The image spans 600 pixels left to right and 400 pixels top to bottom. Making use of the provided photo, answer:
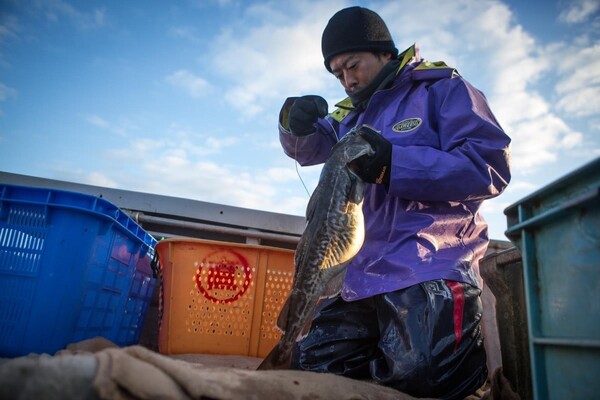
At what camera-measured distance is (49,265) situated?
8.52ft

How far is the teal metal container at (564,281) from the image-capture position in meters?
1.25

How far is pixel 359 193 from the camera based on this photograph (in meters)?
2.66

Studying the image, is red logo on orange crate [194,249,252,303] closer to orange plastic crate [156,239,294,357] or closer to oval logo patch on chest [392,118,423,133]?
orange plastic crate [156,239,294,357]

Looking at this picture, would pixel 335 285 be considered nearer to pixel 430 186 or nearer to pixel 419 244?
pixel 419 244

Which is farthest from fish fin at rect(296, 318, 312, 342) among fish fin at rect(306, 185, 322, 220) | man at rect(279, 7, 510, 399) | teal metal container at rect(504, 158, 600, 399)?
teal metal container at rect(504, 158, 600, 399)

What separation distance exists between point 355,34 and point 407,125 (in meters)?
1.04

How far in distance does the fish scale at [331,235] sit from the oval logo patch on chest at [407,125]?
0.37 m

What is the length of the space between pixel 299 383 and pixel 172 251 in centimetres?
204

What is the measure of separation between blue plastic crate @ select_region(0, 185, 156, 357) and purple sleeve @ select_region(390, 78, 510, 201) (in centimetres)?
201

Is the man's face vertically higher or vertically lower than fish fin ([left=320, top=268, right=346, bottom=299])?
higher

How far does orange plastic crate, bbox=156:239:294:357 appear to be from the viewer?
10.5 ft

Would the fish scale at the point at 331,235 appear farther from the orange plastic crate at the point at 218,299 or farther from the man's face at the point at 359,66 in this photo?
the man's face at the point at 359,66

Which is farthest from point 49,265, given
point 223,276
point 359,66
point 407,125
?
point 359,66

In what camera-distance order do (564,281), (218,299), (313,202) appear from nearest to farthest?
(564,281) → (313,202) → (218,299)
